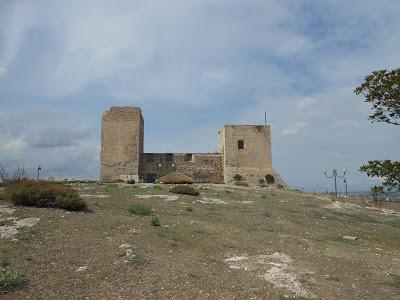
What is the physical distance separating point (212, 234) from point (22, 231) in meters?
5.56

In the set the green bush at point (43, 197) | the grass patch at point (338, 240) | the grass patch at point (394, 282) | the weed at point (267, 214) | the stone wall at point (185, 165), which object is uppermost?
the stone wall at point (185, 165)

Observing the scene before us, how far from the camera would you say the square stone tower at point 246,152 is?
46.8m

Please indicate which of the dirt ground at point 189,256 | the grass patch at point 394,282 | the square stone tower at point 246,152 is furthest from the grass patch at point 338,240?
the square stone tower at point 246,152

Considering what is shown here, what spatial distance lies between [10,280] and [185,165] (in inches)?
1547

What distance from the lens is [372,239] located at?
641 inches

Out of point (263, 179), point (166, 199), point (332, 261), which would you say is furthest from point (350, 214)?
point (263, 179)

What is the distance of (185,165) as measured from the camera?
155 ft

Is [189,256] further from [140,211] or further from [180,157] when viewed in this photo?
[180,157]

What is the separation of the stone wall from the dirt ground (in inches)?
1150

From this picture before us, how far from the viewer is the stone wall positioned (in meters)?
47.1

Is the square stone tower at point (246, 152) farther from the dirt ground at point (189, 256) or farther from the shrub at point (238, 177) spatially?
the dirt ground at point (189, 256)

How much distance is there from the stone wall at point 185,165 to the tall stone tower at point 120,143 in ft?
5.48

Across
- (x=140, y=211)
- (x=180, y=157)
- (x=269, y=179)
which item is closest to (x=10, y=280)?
(x=140, y=211)

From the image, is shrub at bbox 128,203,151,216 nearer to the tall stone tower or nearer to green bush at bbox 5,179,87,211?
green bush at bbox 5,179,87,211
